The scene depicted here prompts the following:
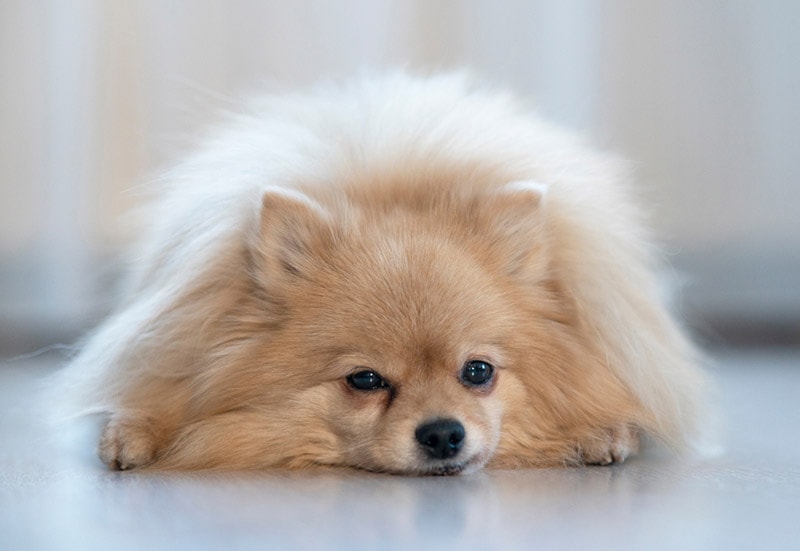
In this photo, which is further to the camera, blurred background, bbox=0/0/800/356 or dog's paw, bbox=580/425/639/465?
blurred background, bbox=0/0/800/356

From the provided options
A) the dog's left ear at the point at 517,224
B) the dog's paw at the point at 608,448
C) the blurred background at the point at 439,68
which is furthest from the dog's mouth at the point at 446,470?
the blurred background at the point at 439,68

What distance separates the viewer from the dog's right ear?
2.31 m

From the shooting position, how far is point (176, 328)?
2408 millimetres

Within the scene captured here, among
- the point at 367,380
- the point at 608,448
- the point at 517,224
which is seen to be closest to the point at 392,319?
the point at 367,380

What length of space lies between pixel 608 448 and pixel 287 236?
85cm

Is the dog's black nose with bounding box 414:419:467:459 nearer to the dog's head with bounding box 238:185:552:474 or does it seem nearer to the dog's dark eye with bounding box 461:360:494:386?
the dog's head with bounding box 238:185:552:474

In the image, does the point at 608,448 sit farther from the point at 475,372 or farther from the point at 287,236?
the point at 287,236

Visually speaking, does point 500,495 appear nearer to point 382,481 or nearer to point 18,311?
point 382,481

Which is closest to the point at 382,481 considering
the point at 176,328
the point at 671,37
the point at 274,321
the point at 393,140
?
the point at 274,321

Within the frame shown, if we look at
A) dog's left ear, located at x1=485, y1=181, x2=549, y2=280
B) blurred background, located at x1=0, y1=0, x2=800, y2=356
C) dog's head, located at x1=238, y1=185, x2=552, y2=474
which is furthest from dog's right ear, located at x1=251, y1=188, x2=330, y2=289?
blurred background, located at x1=0, y1=0, x2=800, y2=356

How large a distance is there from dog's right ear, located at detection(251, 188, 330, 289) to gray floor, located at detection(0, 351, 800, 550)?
436 mm

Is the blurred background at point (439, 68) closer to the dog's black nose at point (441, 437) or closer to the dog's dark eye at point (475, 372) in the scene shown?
the dog's dark eye at point (475, 372)

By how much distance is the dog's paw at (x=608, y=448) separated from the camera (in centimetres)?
239

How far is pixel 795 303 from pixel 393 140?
283 cm
